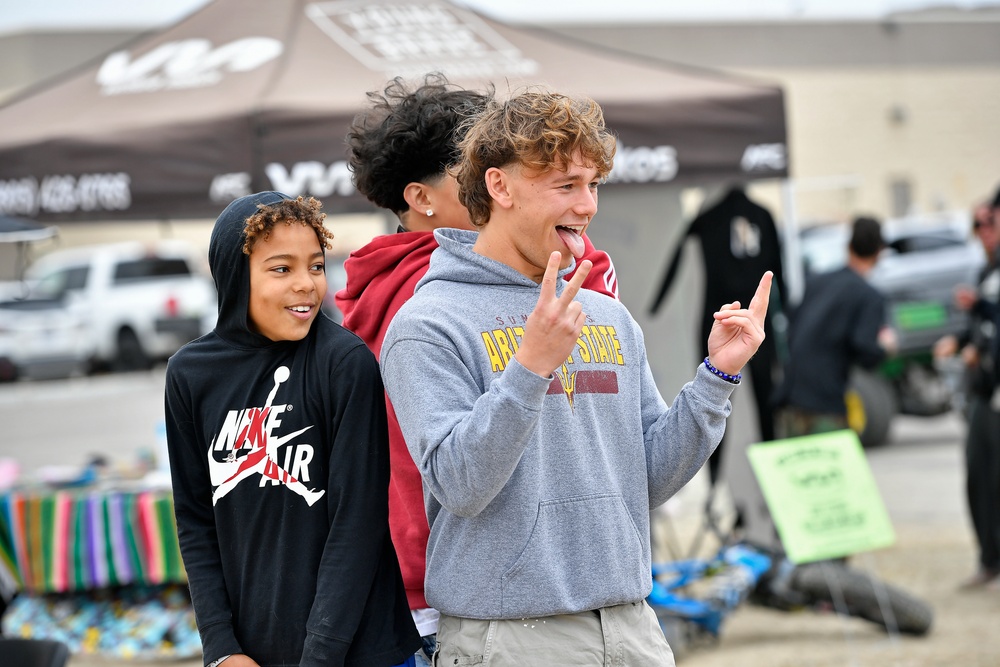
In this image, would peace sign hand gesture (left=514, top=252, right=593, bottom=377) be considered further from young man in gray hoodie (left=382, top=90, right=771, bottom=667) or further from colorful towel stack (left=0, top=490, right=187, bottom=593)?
colorful towel stack (left=0, top=490, right=187, bottom=593)

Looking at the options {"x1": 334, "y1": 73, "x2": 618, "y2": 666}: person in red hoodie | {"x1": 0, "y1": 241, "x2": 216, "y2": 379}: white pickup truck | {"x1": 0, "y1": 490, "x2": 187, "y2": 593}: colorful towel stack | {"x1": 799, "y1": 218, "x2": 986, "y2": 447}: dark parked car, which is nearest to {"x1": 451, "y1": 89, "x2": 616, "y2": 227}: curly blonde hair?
{"x1": 334, "y1": 73, "x2": 618, "y2": 666}: person in red hoodie

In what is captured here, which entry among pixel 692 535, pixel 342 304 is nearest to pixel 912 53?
pixel 692 535

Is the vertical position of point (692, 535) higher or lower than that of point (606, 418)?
lower

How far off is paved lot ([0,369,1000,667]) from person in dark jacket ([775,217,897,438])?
0.88 meters

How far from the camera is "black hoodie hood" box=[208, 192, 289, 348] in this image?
2.01m

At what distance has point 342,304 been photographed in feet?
7.98

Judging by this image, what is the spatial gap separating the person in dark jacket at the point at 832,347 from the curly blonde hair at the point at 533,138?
459 cm

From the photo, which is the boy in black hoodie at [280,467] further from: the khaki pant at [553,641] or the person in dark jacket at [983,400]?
the person in dark jacket at [983,400]

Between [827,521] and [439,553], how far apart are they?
3.62m

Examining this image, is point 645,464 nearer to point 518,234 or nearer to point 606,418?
point 606,418

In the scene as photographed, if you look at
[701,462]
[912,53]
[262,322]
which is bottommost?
[701,462]

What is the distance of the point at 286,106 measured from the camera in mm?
4582

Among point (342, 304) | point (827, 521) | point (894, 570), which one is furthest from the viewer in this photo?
point (894, 570)

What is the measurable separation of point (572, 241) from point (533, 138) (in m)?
0.19
